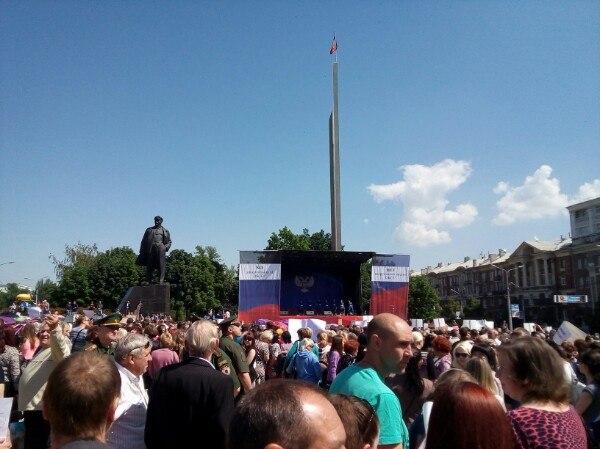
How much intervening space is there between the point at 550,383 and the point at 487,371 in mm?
917

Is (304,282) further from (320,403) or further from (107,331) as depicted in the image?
(320,403)

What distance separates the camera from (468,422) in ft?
6.28

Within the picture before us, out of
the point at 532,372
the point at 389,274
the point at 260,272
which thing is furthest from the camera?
the point at 389,274

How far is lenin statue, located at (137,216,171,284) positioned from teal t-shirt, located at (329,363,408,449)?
1624cm

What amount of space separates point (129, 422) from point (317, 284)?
1089 inches

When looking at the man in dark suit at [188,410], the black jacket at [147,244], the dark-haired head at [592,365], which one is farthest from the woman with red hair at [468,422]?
the black jacket at [147,244]

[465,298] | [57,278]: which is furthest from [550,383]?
[465,298]

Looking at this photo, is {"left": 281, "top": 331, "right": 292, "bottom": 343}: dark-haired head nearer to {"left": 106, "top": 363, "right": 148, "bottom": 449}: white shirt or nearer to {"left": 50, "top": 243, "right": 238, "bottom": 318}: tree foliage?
{"left": 106, "top": 363, "right": 148, "bottom": 449}: white shirt

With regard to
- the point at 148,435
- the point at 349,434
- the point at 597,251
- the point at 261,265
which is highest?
the point at 597,251

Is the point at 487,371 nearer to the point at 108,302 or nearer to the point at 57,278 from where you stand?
the point at 108,302

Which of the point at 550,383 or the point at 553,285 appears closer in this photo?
the point at 550,383

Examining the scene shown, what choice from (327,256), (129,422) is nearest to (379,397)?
(129,422)

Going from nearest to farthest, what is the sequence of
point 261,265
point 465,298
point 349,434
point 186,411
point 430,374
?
point 349,434 < point 186,411 < point 430,374 < point 261,265 < point 465,298

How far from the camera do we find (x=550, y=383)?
2611 mm
